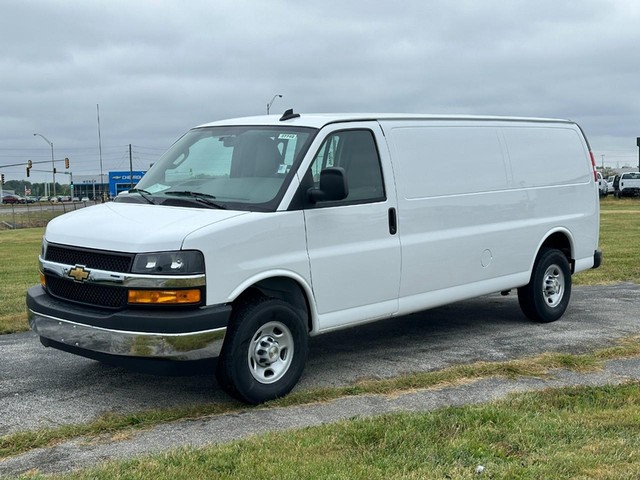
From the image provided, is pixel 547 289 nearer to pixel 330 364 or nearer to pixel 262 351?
pixel 330 364

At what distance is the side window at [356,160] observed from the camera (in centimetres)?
651

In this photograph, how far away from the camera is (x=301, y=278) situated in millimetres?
6066

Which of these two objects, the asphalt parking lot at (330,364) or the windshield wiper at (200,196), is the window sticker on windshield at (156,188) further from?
the asphalt parking lot at (330,364)

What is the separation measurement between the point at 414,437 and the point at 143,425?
6.00 ft

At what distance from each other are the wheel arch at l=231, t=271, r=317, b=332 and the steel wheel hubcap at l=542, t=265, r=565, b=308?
3659 mm

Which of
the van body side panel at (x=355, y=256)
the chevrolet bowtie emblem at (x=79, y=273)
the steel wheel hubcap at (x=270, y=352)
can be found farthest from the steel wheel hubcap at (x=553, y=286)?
the chevrolet bowtie emblem at (x=79, y=273)

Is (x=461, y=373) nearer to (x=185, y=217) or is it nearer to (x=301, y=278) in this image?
(x=301, y=278)

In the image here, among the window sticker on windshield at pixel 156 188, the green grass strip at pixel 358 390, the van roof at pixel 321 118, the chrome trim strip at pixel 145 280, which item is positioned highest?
the van roof at pixel 321 118

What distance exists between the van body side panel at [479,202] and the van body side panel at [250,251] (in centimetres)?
124

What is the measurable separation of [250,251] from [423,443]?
185 centimetres

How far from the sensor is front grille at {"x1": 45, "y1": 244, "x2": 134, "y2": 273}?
5.43 meters

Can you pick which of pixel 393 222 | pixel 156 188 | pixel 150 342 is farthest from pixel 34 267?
pixel 150 342

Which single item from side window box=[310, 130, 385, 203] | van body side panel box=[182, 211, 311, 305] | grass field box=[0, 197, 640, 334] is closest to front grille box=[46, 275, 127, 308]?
van body side panel box=[182, 211, 311, 305]

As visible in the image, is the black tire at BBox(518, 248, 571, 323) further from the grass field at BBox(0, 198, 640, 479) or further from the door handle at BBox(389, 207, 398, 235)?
the grass field at BBox(0, 198, 640, 479)
